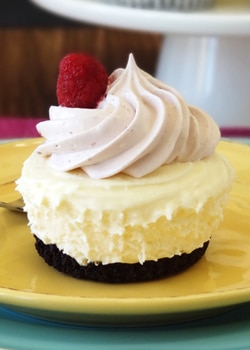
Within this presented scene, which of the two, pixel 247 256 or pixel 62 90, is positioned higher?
pixel 62 90

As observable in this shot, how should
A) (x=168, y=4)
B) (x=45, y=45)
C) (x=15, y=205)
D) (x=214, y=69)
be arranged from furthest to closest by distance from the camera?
(x=45, y=45), (x=214, y=69), (x=168, y=4), (x=15, y=205)

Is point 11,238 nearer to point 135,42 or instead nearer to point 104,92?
point 104,92

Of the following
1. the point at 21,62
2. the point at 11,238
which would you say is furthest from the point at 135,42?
the point at 11,238

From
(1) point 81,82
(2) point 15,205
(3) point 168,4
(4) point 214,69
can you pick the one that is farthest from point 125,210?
(4) point 214,69

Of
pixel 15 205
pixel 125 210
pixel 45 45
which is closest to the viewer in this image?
pixel 125 210

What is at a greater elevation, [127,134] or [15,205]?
[127,134]

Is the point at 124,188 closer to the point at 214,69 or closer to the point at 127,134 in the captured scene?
the point at 127,134

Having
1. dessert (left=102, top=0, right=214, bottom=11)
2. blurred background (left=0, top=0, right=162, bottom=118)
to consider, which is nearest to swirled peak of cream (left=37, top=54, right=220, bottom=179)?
dessert (left=102, top=0, right=214, bottom=11)
